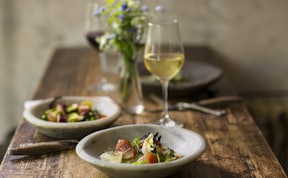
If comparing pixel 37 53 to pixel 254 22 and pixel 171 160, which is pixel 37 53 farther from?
pixel 171 160

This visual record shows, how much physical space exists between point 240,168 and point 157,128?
22 centimetres

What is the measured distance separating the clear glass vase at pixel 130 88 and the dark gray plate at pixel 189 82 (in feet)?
0.45

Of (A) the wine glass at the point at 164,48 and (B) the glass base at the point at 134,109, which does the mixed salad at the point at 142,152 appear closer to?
(A) the wine glass at the point at 164,48

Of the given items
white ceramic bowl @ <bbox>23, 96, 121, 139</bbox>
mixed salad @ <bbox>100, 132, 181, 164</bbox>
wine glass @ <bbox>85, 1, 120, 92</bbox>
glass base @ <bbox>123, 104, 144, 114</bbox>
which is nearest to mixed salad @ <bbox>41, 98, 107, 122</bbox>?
white ceramic bowl @ <bbox>23, 96, 121, 139</bbox>

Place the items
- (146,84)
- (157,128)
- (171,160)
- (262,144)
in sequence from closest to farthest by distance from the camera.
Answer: (171,160)
(157,128)
(262,144)
(146,84)

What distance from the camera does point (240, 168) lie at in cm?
135

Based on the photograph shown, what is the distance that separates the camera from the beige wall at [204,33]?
9.66 feet

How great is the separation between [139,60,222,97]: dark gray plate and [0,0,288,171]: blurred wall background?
76cm

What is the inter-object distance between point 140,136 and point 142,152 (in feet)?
0.38

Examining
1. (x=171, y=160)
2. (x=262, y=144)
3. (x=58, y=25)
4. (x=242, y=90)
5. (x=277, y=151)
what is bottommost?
(x=277, y=151)

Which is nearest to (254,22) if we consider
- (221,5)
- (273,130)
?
(221,5)

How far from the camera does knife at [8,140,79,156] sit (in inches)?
55.7

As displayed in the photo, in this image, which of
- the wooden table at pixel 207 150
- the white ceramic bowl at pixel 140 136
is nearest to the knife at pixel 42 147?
the wooden table at pixel 207 150

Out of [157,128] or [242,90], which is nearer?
[157,128]
